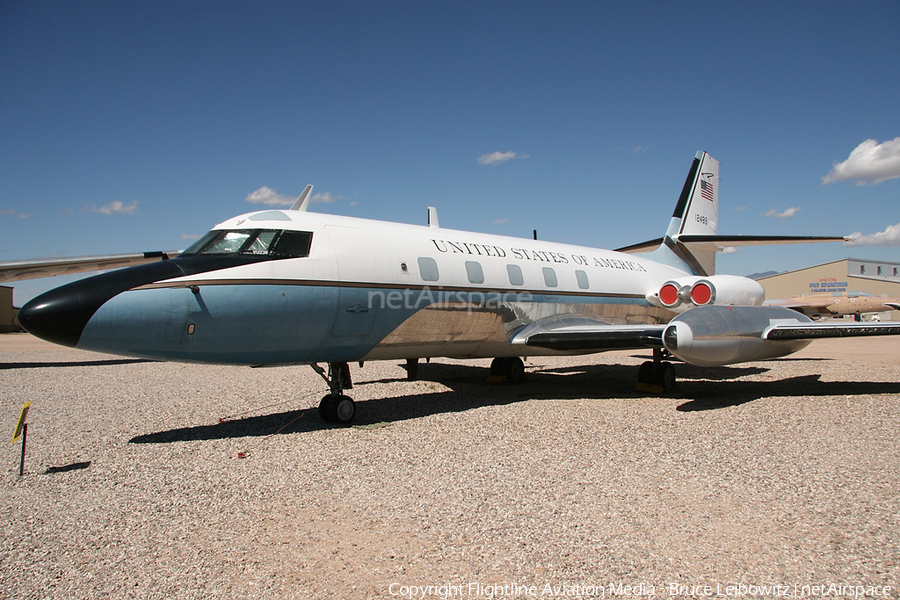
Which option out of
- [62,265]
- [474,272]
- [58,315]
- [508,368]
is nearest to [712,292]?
[508,368]

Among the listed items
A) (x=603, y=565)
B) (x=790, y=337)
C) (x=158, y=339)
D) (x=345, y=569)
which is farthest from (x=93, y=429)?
(x=790, y=337)

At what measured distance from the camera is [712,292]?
11406mm

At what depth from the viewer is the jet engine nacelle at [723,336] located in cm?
849

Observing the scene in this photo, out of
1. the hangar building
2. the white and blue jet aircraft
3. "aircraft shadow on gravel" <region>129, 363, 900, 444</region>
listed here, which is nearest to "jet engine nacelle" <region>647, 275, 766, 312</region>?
the white and blue jet aircraft

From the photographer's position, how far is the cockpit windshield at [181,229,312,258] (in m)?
7.34

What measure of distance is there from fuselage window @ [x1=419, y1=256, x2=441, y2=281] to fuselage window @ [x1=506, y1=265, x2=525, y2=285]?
5.52ft

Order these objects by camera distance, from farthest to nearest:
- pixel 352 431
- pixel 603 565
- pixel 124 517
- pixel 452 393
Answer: pixel 452 393 < pixel 352 431 < pixel 124 517 < pixel 603 565

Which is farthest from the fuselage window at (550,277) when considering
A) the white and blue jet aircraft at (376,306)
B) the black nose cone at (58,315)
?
the black nose cone at (58,315)

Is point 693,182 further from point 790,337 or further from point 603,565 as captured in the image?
point 603,565

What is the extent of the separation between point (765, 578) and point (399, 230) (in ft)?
22.0

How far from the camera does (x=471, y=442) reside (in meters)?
6.85

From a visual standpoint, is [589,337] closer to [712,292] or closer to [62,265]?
[712,292]

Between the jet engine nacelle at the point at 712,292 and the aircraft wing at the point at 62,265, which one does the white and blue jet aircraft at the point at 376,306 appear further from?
the aircraft wing at the point at 62,265

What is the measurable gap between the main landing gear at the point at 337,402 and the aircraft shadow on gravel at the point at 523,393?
144 millimetres
